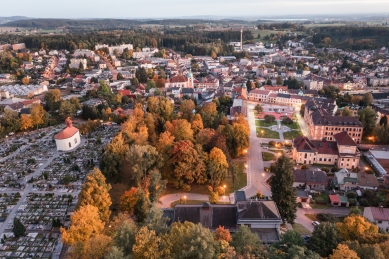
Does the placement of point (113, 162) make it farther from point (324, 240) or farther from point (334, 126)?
point (334, 126)

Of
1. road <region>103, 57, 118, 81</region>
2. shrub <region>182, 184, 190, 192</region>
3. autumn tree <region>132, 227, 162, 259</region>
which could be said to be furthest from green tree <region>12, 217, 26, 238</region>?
road <region>103, 57, 118, 81</region>

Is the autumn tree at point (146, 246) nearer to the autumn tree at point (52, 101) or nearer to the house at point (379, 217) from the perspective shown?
the house at point (379, 217)

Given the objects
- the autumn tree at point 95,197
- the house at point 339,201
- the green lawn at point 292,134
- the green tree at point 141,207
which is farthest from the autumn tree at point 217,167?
the green lawn at point 292,134

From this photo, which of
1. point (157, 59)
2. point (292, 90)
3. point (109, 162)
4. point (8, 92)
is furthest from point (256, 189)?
point (157, 59)

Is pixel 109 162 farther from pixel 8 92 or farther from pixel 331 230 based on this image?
pixel 8 92

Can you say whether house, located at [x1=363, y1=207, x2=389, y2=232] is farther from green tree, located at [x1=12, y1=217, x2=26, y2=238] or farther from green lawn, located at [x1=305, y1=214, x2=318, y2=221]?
green tree, located at [x1=12, y1=217, x2=26, y2=238]

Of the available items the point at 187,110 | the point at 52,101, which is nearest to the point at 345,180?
the point at 187,110
